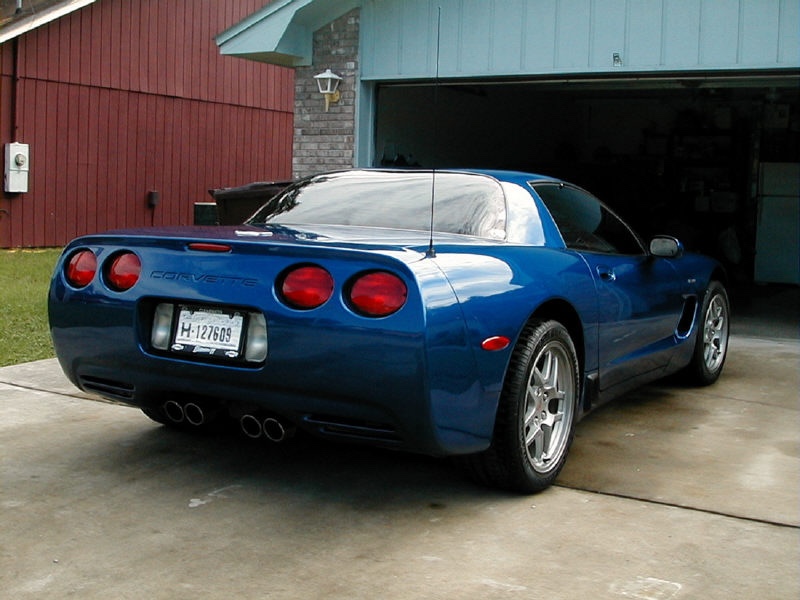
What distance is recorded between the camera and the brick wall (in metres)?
10.1

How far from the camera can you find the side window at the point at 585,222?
486cm

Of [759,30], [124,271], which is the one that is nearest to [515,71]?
[759,30]

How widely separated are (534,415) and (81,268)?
1.87 meters

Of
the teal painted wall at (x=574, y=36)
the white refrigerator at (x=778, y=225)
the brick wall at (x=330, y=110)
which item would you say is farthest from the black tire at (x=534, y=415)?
the white refrigerator at (x=778, y=225)

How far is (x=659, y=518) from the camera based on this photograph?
387cm

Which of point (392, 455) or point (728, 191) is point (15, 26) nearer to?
point (728, 191)

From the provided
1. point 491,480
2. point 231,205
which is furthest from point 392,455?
point 231,205

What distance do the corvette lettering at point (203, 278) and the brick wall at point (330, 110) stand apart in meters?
6.51

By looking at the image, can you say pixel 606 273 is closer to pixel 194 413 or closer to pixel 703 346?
pixel 703 346

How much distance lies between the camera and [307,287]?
3.63 metres

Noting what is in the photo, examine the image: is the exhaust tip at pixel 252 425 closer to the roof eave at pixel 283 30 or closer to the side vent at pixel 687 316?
the side vent at pixel 687 316

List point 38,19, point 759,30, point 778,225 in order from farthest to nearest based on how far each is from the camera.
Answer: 1. point 38,19
2. point 778,225
3. point 759,30

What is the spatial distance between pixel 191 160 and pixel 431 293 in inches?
661

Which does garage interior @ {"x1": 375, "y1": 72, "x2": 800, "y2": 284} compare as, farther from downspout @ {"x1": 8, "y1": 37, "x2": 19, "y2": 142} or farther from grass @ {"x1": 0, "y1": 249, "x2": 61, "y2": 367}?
downspout @ {"x1": 8, "y1": 37, "x2": 19, "y2": 142}
